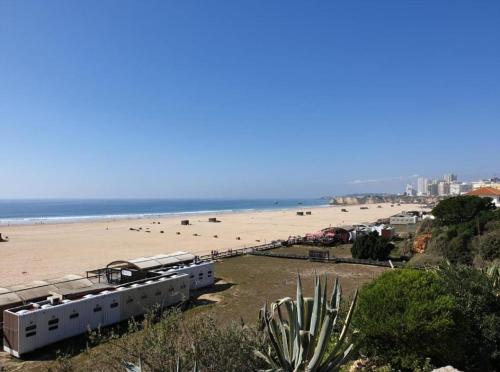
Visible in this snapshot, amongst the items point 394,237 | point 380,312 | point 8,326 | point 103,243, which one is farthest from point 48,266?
point 394,237

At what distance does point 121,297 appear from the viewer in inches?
571

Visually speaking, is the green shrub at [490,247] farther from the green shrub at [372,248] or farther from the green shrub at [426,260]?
the green shrub at [372,248]

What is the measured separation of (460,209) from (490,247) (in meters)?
13.9

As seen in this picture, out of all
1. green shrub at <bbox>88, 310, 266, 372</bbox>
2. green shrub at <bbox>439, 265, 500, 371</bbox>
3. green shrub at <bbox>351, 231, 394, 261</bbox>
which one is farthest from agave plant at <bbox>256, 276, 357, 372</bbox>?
green shrub at <bbox>351, 231, 394, 261</bbox>

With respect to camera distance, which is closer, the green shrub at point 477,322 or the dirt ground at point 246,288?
the green shrub at point 477,322

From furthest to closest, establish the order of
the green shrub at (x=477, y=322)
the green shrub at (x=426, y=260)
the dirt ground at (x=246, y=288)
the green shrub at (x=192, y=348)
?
the green shrub at (x=426, y=260) < the dirt ground at (x=246, y=288) < the green shrub at (x=477, y=322) < the green shrub at (x=192, y=348)

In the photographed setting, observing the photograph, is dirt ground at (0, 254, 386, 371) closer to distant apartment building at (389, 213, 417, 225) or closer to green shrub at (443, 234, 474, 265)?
green shrub at (443, 234, 474, 265)

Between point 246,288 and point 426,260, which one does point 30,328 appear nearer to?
point 246,288

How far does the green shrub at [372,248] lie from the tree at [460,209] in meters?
8.76

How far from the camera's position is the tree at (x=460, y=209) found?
31.2 meters

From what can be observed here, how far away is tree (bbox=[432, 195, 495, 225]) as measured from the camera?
102ft

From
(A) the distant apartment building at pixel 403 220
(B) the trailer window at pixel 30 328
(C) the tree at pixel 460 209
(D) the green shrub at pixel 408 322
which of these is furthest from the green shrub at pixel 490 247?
(A) the distant apartment building at pixel 403 220

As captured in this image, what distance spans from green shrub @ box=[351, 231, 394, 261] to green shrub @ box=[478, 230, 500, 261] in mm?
7564

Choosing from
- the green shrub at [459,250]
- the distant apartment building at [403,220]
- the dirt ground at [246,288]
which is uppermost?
the green shrub at [459,250]
